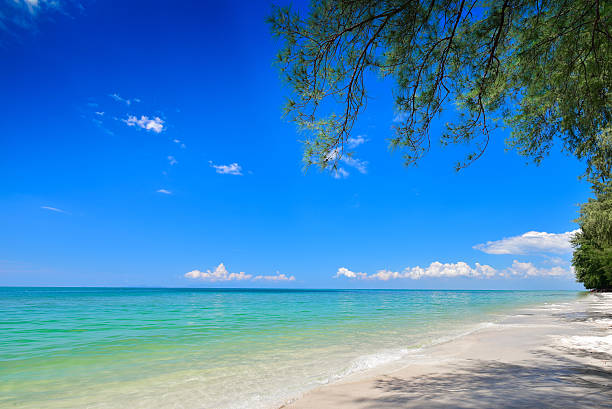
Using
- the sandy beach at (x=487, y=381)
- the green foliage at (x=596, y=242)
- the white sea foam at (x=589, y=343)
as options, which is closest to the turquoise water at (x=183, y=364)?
the sandy beach at (x=487, y=381)

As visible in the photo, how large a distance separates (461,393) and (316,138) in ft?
13.4

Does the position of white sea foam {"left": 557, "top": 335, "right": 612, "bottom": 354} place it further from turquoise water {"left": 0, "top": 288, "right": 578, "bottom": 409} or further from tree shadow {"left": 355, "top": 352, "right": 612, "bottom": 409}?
turquoise water {"left": 0, "top": 288, "right": 578, "bottom": 409}

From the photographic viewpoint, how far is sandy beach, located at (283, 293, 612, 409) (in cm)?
395

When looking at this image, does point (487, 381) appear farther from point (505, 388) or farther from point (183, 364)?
point (183, 364)

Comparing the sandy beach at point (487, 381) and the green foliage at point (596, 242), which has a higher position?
the green foliage at point (596, 242)

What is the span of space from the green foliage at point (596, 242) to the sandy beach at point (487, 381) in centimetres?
1058

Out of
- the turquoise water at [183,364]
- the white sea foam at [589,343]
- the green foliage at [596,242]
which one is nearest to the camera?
the turquoise water at [183,364]

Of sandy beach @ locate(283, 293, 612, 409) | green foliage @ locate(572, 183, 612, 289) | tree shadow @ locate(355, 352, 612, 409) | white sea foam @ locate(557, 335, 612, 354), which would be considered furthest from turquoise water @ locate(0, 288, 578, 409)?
green foliage @ locate(572, 183, 612, 289)

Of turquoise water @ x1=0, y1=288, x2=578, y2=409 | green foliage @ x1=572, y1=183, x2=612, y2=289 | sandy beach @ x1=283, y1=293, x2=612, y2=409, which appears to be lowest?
turquoise water @ x1=0, y1=288, x2=578, y2=409

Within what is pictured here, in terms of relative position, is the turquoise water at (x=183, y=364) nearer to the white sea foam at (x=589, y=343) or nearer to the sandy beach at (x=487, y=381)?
the sandy beach at (x=487, y=381)

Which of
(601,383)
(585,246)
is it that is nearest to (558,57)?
(601,383)

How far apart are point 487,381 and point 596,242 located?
29.7 m

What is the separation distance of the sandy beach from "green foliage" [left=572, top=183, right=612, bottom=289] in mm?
10579

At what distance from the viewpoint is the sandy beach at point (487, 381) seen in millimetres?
3949
